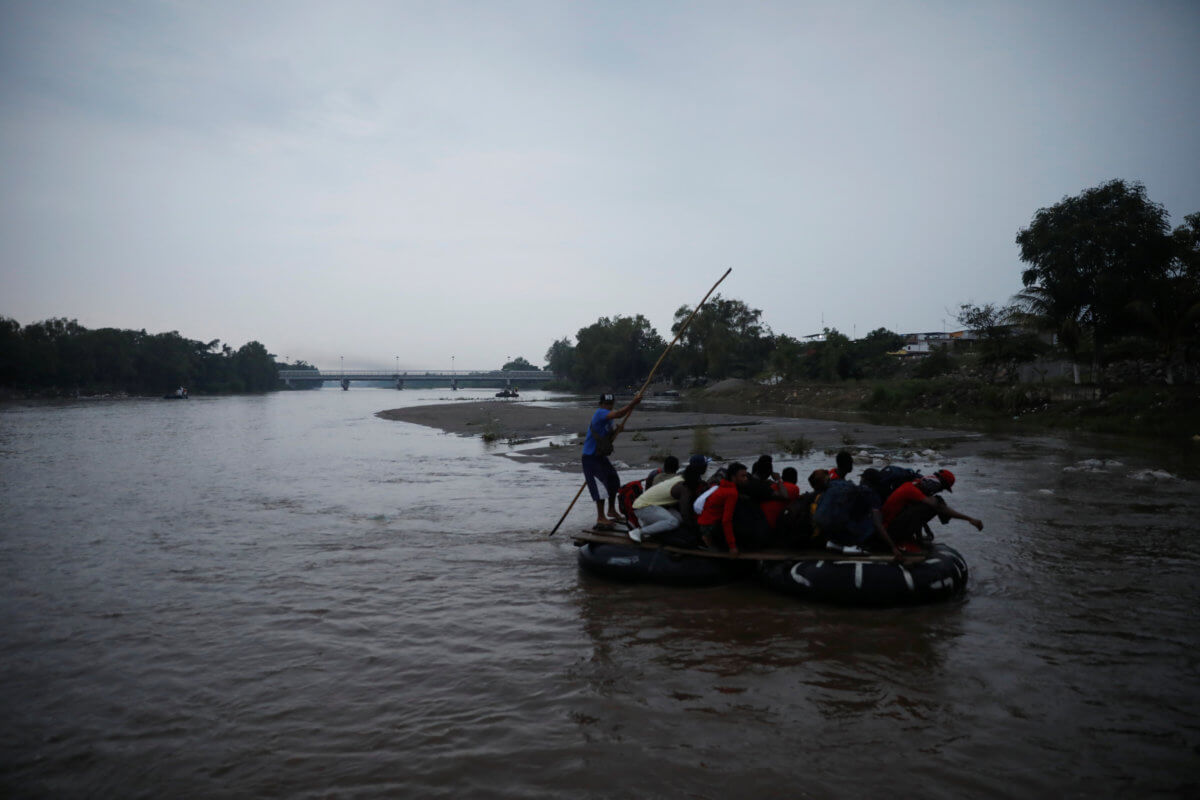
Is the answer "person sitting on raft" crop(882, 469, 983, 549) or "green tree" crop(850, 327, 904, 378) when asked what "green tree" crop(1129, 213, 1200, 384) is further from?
"green tree" crop(850, 327, 904, 378)

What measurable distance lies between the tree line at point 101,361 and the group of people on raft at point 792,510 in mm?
104614

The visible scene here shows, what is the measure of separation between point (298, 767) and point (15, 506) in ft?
51.3

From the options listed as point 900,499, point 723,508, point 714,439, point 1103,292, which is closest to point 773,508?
point 723,508

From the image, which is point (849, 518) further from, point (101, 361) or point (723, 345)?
point (101, 361)

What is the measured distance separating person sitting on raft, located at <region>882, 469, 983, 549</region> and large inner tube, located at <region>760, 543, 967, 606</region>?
1.24 feet

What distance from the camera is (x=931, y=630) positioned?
23.4 ft

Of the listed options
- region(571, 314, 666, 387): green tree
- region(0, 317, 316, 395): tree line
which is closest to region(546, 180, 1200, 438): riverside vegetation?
region(571, 314, 666, 387): green tree

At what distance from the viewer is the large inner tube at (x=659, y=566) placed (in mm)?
8609

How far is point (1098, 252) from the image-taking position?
1121 inches

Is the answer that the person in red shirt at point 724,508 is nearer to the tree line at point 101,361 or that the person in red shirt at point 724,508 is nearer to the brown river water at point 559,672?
the brown river water at point 559,672

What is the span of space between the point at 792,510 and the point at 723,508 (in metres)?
0.86

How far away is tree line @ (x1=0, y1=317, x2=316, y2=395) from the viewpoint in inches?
3423

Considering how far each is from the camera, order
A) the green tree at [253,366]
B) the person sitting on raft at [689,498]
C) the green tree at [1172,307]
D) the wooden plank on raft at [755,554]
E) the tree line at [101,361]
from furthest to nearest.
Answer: the green tree at [253,366] → the tree line at [101,361] → the green tree at [1172,307] → the person sitting on raft at [689,498] → the wooden plank on raft at [755,554]

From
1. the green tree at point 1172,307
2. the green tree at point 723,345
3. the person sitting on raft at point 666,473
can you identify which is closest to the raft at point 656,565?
the person sitting on raft at point 666,473
